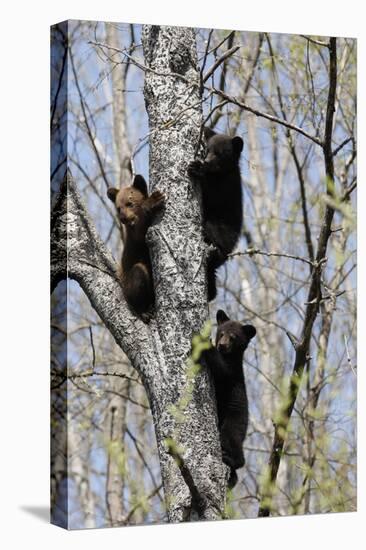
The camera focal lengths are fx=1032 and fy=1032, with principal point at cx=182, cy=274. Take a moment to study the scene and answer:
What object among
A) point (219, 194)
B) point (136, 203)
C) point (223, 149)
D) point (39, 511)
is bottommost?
point (39, 511)

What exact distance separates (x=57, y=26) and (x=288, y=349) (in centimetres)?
451

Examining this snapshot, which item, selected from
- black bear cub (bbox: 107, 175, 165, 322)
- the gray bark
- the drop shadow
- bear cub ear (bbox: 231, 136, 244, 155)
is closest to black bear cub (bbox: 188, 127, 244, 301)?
bear cub ear (bbox: 231, 136, 244, 155)

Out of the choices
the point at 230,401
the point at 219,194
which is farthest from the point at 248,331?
the point at 219,194

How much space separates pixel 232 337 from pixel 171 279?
1.20 m

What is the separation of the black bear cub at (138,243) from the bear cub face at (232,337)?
3.06 ft

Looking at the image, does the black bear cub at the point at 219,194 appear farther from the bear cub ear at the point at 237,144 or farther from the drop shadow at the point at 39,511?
the drop shadow at the point at 39,511

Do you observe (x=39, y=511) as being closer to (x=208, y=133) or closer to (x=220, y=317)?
(x=220, y=317)

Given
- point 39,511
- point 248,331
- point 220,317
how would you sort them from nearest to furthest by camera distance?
point 39,511 → point 248,331 → point 220,317

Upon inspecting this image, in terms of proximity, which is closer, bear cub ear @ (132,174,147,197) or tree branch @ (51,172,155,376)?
tree branch @ (51,172,155,376)

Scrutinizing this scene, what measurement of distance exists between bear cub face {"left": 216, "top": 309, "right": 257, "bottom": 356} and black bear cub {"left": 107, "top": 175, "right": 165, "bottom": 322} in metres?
0.93

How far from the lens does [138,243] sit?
6559 millimetres

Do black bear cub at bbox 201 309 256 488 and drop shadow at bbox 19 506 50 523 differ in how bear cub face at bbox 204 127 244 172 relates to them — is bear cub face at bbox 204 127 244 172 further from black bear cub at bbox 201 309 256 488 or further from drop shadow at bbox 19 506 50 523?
drop shadow at bbox 19 506 50 523

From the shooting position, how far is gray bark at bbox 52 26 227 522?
6.04 meters

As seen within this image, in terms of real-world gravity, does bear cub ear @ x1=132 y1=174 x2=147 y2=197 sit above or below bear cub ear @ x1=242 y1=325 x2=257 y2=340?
above
